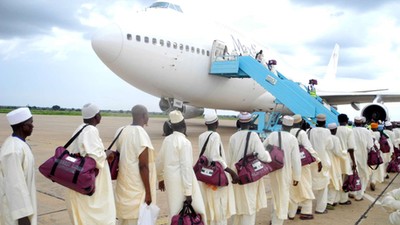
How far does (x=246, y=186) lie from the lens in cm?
462

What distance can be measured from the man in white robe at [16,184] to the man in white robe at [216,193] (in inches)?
74.5

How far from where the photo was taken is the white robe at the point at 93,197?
3559mm

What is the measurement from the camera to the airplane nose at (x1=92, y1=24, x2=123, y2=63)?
11.2 m

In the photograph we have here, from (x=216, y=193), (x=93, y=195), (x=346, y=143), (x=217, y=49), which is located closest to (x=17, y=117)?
(x=93, y=195)

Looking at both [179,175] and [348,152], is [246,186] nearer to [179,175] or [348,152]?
[179,175]

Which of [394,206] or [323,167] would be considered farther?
[323,167]

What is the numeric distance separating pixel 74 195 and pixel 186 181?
109 centimetres

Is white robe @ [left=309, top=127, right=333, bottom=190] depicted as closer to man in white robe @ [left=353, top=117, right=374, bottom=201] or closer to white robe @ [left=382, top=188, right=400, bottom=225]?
man in white robe @ [left=353, top=117, right=374, bottom=201]

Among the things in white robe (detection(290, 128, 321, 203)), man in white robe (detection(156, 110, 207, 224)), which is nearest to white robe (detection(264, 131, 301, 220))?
white robe (detection(290, 128, 321, 203))

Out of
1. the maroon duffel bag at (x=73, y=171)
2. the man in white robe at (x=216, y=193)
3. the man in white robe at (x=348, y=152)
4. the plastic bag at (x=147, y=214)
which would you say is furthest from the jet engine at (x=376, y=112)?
the maroon duffel bag at (x=73, y=171)

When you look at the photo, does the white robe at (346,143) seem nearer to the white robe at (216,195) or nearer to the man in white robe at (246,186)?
the man in white robe at (246,186)

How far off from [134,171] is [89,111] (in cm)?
77

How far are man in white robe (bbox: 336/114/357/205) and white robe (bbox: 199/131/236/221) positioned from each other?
2898 millimetres

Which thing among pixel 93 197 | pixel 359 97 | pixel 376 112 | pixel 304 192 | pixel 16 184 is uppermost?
pixel 359 97
